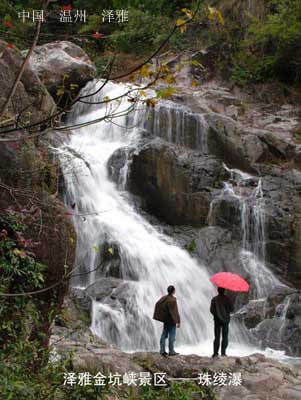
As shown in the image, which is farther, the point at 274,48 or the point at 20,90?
the point at 274,48

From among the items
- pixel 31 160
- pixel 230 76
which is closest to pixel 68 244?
pixel 31 160

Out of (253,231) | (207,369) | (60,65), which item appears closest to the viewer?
(207,369)

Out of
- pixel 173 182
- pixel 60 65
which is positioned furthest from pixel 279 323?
pixel 60 65

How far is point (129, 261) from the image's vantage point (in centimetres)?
1145

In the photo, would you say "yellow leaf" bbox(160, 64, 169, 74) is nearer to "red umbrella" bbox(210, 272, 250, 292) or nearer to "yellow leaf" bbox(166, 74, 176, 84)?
"yellow leaf" bbox(166, 74, 176, 84)

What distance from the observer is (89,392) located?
165 inches

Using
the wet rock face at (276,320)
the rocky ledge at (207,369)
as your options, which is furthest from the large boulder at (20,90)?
the wet rock face at (276,320)

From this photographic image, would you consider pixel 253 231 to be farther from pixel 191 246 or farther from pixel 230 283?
pixel 230 283

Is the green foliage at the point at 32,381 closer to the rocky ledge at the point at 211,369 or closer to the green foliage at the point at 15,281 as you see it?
the green foliage at the point at 15,281

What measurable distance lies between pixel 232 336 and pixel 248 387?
142 inches

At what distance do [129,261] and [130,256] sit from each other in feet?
0.45

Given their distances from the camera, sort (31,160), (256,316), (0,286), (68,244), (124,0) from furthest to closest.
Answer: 1. (124,0)
2. (256,316)
3. (31,160)
4. (68,244)
5. (0,286)

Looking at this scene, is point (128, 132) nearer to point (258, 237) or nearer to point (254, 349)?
point (258, 237)

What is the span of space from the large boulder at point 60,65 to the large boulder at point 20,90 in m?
7.17
